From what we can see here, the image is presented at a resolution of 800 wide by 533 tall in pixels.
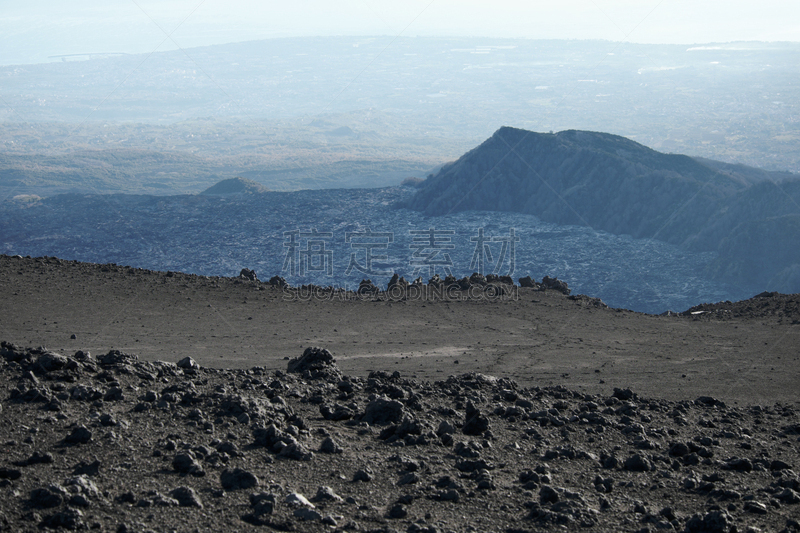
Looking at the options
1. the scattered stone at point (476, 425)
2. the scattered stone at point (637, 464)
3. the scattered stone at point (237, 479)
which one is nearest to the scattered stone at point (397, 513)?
the scattered stone at point (237, 479)

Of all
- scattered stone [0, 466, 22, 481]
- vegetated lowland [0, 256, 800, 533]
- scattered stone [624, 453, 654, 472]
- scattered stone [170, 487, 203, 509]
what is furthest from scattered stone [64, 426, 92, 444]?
scattered stone [624, 453, 654, 472]

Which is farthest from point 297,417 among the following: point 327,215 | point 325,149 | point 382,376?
point 325,149

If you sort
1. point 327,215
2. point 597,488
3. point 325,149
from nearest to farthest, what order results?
point 597,488 → point 327,215 → point 325,149

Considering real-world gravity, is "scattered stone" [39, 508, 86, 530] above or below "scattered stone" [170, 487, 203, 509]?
above

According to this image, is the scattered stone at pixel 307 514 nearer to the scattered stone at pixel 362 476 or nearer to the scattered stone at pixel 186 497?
the scattered stone at pixel 186 497

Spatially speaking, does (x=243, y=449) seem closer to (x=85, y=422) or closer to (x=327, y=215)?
(x=85, y=422)

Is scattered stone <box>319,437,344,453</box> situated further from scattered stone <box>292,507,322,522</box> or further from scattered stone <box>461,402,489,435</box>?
scattered stone <box>461,402,489,435</box>

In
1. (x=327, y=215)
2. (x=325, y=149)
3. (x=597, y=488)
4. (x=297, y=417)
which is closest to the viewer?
(x=597, y=488)
